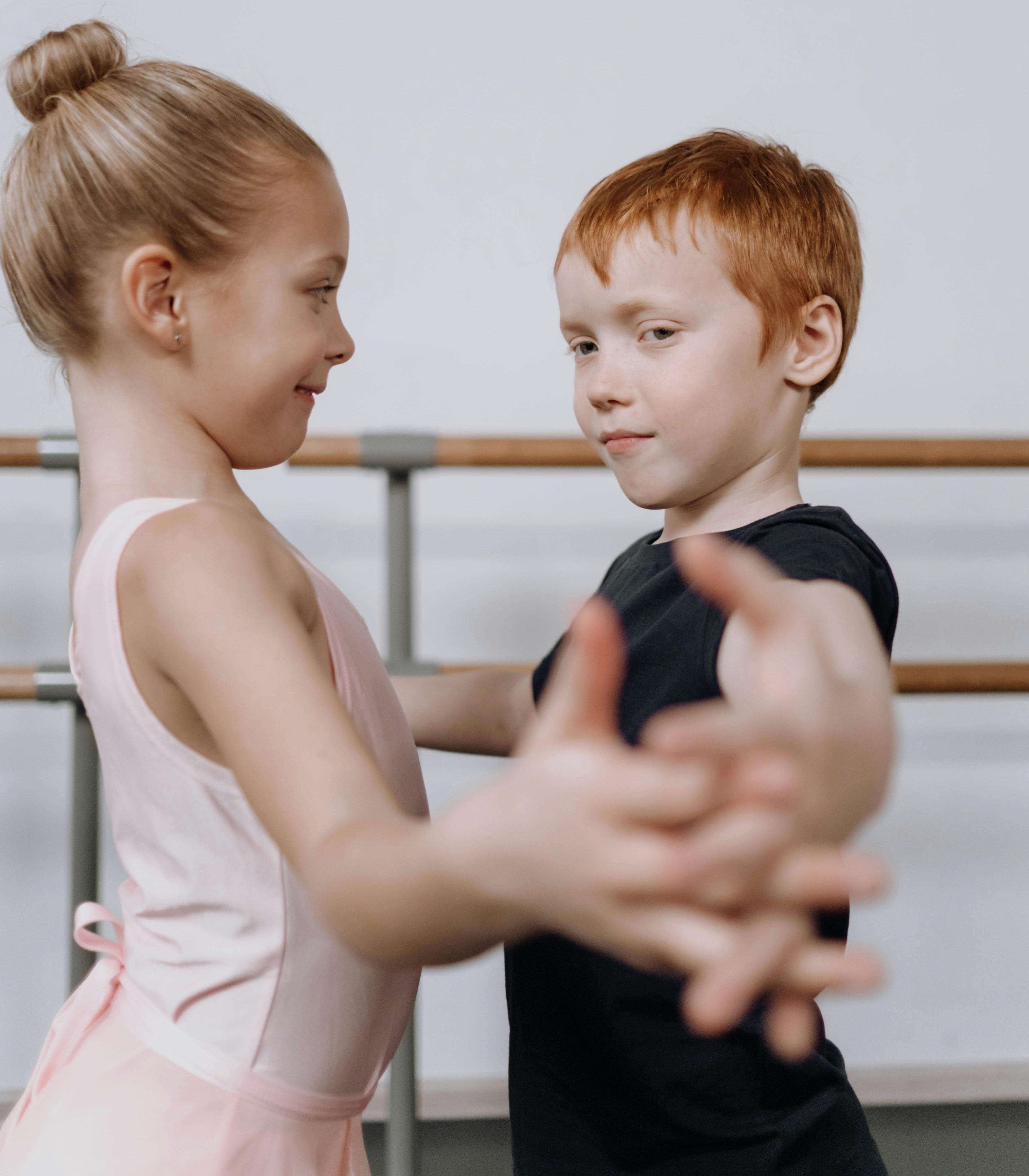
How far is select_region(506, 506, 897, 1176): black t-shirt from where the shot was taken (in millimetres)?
566

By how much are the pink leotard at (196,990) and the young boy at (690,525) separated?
0.17 meters

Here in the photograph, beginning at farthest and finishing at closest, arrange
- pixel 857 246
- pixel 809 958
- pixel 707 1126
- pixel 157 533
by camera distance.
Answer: pixel 857 246
pixel 707 1126
pixel 157 533
pixel 809 958

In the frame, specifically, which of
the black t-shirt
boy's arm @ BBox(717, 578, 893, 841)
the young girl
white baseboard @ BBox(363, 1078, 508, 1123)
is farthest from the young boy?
white baseboard @ BBox(363, 1078, 508, 1123)

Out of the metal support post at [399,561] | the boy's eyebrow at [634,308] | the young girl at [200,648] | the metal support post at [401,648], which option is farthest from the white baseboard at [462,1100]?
the boy's eyebrow at [634,308]

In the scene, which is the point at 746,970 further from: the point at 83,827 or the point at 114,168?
the point at 83,827

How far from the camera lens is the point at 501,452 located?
94cm

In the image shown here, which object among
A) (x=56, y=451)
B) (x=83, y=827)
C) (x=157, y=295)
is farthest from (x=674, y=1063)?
(x=56, y=451)

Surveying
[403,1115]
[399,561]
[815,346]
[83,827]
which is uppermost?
[815,346]

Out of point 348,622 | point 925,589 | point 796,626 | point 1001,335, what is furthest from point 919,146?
point 796,626

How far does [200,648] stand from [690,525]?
393 mm

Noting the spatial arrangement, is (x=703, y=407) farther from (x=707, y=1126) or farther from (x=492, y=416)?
(x=492, y=416)

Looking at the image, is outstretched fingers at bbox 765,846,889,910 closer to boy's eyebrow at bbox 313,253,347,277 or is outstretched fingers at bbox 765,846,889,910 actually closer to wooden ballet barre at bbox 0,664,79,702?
A: boy's eyebrow at bbox 313,253,347,277

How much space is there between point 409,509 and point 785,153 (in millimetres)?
441

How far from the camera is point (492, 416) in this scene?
1115 mm
